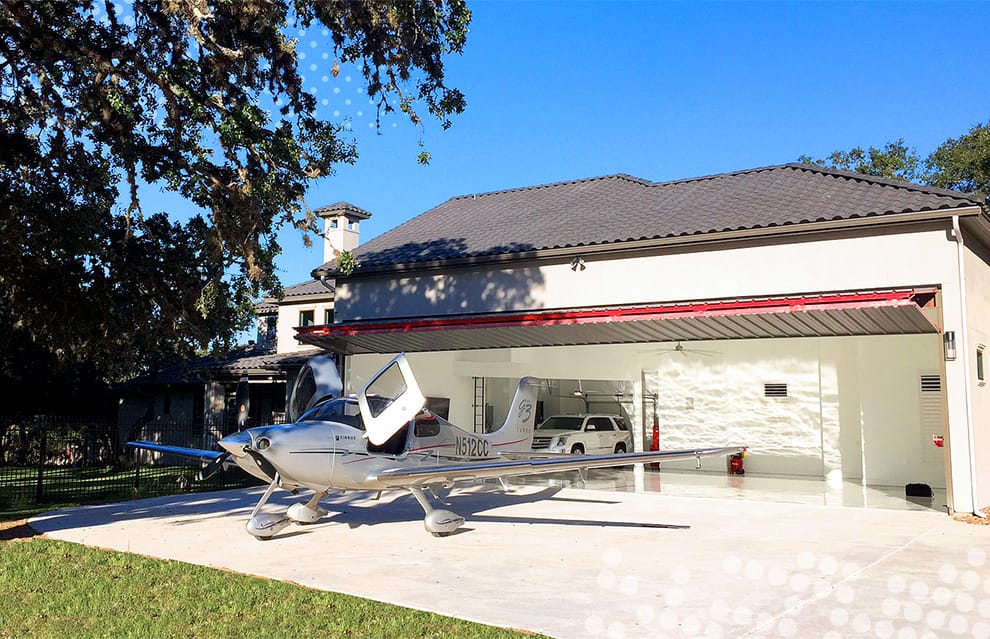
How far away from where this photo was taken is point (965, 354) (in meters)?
11.5

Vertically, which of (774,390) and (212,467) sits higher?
(774,390)

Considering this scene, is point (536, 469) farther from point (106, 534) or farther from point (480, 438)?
point (106, 534)

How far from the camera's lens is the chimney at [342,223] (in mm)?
27750

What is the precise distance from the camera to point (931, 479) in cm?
1581

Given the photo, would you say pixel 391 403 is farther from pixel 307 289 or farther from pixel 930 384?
pixel 307 289

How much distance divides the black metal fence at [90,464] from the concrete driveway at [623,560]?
2.53 m

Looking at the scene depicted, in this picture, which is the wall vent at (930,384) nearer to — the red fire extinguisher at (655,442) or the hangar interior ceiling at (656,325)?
the hangar interior ceiling at (656,325)

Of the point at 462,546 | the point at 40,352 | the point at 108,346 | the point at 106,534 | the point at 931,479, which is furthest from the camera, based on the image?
the point at 40,352

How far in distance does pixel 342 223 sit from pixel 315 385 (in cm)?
1813

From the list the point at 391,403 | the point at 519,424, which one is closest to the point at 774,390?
the point at 519,424

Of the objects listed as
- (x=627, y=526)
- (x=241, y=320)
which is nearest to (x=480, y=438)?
(x=627, y=526)

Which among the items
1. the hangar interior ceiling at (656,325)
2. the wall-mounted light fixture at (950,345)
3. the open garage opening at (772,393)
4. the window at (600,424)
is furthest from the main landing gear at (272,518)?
the window at (600,424)

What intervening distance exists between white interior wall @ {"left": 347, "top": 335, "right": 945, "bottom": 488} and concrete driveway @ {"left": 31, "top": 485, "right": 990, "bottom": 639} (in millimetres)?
5024

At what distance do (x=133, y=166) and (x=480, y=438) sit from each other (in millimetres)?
6829
